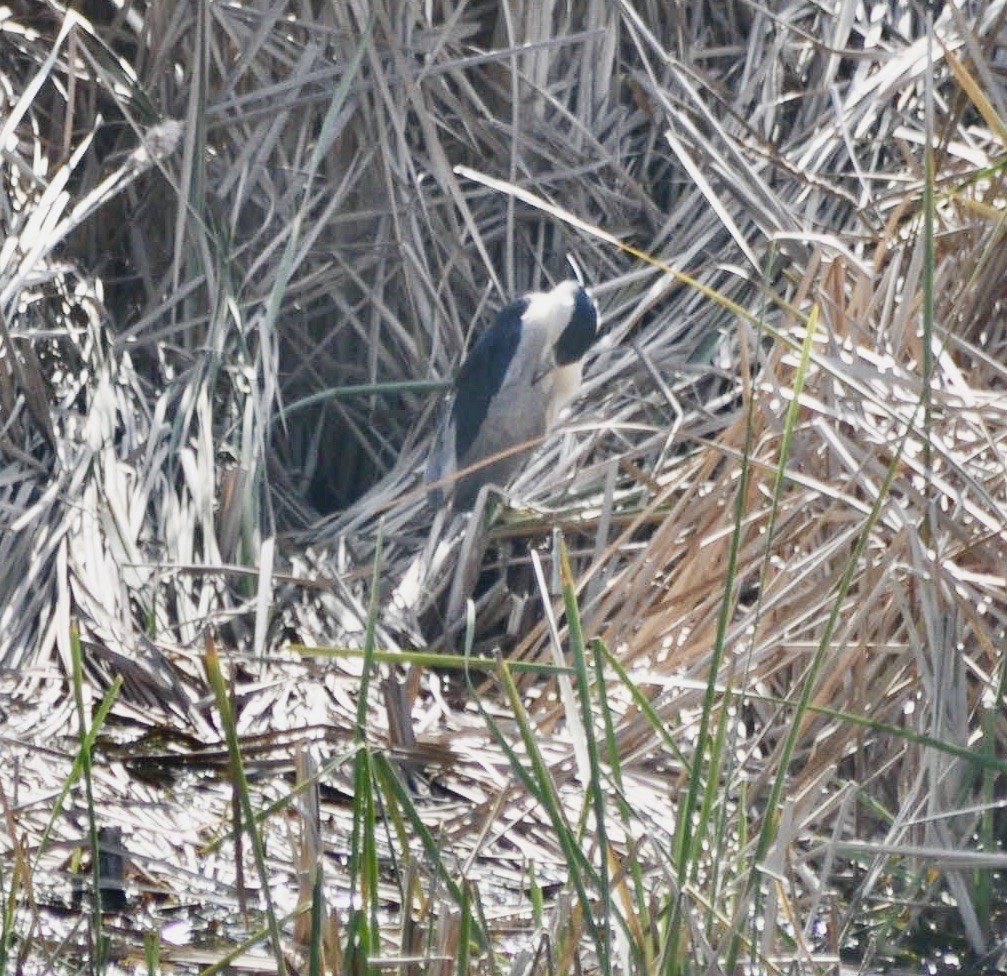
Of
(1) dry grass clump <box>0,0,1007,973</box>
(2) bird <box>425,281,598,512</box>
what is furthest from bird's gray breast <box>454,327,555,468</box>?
(1) dry grass clump <box>0,0,1007,973</box>

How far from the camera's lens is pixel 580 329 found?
12.2 feet

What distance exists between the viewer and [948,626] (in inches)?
86.1

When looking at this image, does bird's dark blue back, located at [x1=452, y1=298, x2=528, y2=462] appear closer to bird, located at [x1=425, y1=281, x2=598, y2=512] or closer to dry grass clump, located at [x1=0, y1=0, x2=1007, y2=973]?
bird, located at [x1=425, y1=281, x2=598, y2=512]

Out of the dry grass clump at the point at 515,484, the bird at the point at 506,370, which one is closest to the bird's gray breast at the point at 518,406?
the bird at the point at 506,370

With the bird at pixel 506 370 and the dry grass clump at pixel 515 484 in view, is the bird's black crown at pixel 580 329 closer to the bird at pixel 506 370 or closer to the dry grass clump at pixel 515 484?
the bird at pixel 506 370

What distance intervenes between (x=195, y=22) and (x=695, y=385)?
1.20 m

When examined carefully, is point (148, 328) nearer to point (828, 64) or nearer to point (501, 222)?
point (501, 222)

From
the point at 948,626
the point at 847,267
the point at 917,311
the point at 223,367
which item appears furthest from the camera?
the point at 223,367

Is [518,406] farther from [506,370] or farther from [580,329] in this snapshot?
[580,329]

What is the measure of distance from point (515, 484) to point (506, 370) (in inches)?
12.2

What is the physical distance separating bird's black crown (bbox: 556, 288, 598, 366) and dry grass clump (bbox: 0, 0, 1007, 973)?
107 millimetres

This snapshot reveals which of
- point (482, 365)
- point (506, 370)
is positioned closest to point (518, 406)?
point (506, 370)

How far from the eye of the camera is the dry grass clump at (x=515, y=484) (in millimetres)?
1890

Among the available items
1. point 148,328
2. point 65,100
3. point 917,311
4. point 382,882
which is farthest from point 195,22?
point 382,882
